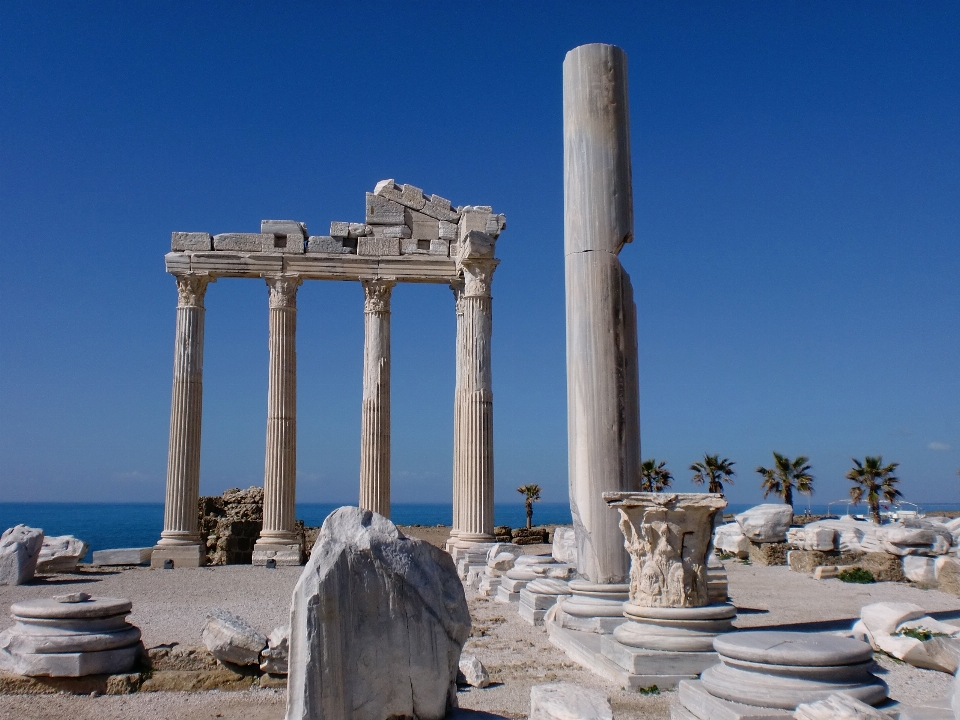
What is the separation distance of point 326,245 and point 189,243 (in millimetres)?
3881

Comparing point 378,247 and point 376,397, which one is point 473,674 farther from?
point 378,247

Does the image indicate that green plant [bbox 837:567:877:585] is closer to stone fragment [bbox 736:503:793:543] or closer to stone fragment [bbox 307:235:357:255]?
stone fragment [bbox 736:503:793:543]

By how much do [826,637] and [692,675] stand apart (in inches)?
67.0

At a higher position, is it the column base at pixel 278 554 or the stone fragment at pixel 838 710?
the stone fragment at pixel 838 710

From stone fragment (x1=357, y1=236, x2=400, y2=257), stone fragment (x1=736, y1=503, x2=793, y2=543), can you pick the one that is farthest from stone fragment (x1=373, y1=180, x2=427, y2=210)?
stone fragment (x1=736, y1=503, x2=793, y2=543)

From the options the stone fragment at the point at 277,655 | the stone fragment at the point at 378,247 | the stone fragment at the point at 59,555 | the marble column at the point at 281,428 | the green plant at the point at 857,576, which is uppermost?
the stone fragment at the point at 378,247

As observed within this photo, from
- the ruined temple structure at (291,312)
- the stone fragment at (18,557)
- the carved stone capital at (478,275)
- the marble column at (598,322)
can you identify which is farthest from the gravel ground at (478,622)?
the carved stone capital at (478,275)

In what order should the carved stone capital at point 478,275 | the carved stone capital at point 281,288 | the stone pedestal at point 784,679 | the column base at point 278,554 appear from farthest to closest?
the carved stone capital at point 281,288, the column base at point 278,554, the carved stone capital at point 478,275, the stone pedestal at point 784,679

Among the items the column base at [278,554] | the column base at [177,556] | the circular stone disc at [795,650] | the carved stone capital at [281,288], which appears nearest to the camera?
the circular stone disc at [795,650]

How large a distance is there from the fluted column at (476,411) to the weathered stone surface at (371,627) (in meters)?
15.7

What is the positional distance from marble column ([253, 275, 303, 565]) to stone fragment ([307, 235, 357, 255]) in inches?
39.4

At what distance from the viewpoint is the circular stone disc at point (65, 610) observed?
9.93 metres

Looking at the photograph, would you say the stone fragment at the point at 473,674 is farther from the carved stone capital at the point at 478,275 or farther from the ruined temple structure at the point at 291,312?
the carved stone capital at the point at 478,275

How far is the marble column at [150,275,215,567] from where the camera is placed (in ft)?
80.6
